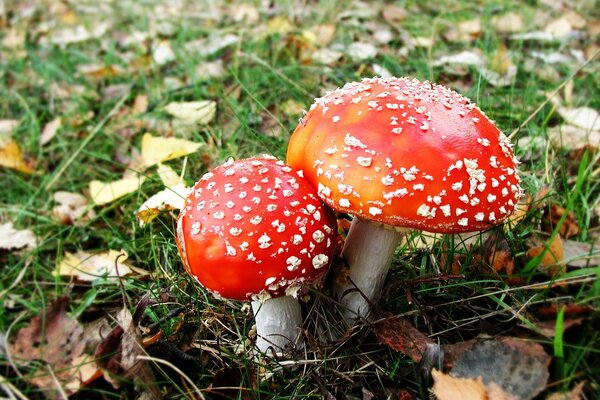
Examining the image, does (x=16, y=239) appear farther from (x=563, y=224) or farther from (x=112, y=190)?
(x=563, y=224)

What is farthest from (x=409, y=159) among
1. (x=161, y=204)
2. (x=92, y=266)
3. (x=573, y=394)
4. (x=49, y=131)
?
(x=49, y=131)

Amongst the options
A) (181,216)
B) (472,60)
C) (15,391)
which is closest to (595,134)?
(472,60)

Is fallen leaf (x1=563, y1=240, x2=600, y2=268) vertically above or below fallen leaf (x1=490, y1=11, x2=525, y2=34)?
below

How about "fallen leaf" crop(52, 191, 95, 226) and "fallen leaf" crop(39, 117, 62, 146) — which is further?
"fallen leaf" crop(39, 117, 62, 146)

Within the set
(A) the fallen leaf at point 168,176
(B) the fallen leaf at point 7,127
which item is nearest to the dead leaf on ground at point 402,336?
(A) the fallen leaf at point 168,176

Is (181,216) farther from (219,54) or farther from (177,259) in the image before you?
(219,54)

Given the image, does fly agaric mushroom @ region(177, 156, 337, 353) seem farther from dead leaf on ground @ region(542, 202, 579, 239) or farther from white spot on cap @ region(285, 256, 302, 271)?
dead leaf on ground @ region(542, 202, 579, 239)

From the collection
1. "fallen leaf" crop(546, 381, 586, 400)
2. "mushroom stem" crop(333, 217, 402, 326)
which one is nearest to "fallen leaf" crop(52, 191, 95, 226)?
"mushroom stem" crop(333, 217, 402, 326)
